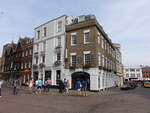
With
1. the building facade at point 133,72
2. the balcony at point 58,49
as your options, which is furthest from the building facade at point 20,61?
the building facade at point 133,72

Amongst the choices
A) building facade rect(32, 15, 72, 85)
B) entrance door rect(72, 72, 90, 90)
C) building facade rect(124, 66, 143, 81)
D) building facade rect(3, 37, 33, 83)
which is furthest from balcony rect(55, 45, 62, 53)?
building facade rect(124, 66, 143, 81)

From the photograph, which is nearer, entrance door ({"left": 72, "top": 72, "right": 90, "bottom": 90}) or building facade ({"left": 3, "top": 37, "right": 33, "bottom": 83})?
entrance door ({"left": 72, "top": 72, "right": 90, "bottom": 90})

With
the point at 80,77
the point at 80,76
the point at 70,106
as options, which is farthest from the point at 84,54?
the point at 70,106

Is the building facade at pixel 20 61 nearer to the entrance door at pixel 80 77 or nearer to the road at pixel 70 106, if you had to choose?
the entrance door at pixel 80 77

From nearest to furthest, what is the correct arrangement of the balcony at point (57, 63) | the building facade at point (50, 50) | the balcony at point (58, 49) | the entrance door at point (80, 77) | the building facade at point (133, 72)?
the entrance door at point (80, 77), the balcony at point (57, 63), the building facade at point (50, 50), the balcony at point (58, 49), the building facade at point (133, 72)

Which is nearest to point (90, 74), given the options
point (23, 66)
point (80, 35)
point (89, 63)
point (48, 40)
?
point (89, 63)

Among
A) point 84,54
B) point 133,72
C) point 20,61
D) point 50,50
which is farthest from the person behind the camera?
point 133,72

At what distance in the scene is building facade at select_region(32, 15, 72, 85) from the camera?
1086 inches

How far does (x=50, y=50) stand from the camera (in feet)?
97.6

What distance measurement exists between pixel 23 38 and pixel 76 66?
24.7 m

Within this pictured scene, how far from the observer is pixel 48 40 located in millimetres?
30781

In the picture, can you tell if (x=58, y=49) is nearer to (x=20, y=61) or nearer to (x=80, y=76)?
(x=80, y=76)

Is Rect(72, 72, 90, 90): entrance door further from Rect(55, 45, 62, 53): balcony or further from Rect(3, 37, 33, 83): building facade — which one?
Rect(3, 37, 33, 83): building facade

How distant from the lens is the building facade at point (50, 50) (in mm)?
27594
